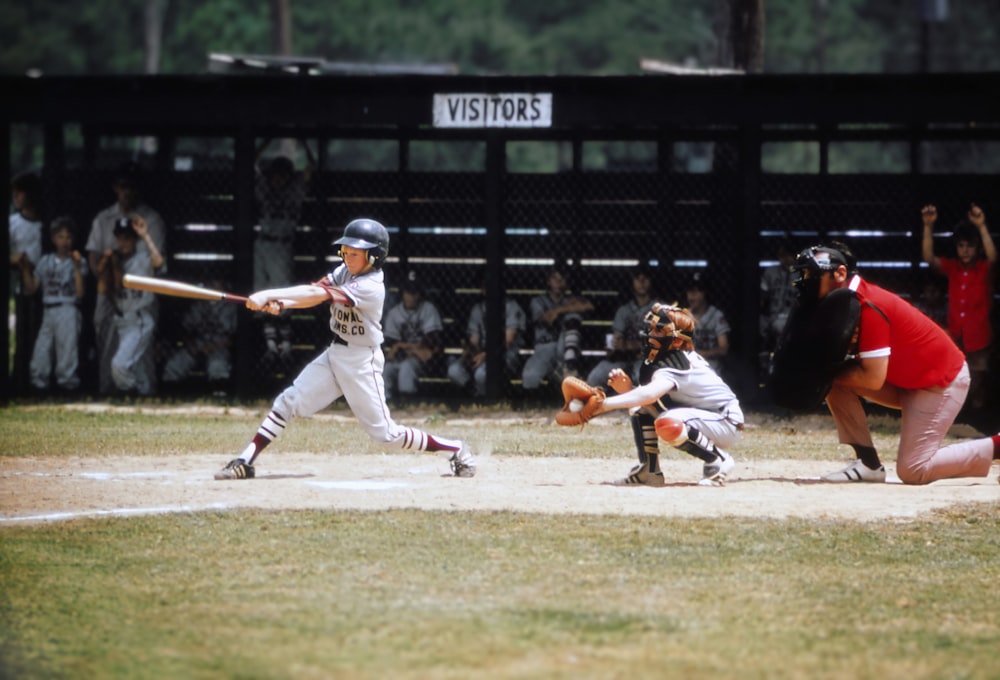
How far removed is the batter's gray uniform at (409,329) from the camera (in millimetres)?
14039

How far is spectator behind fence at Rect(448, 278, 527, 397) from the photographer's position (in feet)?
45.9

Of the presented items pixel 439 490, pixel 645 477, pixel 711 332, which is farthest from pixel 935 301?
pixel 439 490

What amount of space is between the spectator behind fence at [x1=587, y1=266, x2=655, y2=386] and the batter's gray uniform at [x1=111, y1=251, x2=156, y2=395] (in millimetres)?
4254

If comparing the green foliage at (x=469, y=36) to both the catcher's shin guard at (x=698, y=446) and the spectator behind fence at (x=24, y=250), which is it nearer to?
the spectator behind fence at (x=24, y=250)

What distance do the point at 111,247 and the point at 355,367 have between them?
5.96m

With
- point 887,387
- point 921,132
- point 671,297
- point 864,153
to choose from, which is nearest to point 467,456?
point 887,387

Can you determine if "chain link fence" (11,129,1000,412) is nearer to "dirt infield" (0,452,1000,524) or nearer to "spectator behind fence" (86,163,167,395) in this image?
"spectator behind fence" (86,163,167,395)

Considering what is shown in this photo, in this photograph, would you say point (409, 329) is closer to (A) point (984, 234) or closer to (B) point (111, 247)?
(B) point (111, 247)

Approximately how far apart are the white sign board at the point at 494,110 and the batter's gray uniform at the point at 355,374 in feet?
16.3

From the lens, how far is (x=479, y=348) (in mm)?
14016

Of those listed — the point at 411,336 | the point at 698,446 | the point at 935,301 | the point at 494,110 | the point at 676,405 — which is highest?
the point at 494,110

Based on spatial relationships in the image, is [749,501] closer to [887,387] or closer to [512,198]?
Answer: [887,387]

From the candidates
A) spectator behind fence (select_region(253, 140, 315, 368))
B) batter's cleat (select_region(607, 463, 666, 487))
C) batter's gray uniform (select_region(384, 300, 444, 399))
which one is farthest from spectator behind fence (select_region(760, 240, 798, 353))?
batter's cleat (select_region(607, 463, 666, 487))

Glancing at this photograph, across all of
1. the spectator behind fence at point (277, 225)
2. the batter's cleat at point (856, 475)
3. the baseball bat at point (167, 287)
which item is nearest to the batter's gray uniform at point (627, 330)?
the spectator behind fence at point (277, 225)
